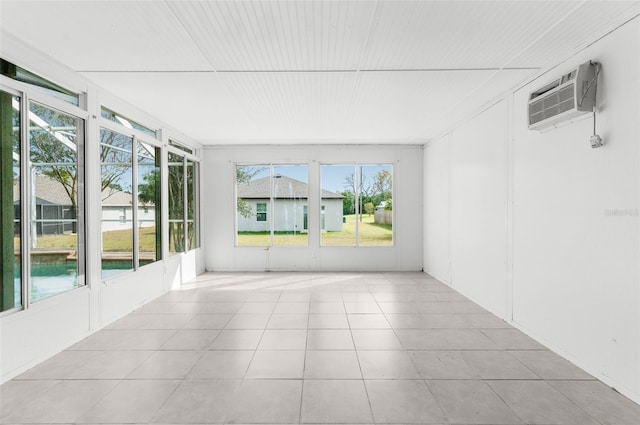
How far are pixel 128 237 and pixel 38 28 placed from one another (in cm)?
272

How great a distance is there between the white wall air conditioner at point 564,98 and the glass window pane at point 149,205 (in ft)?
16.6

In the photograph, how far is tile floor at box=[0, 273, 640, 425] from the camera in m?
2.39

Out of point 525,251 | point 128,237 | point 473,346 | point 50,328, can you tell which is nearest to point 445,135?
point 525,251

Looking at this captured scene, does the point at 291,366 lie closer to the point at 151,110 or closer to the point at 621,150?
the point at 621,150

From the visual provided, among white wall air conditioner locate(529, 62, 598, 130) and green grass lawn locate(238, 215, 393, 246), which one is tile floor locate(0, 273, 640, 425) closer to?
white wall air conditioner locate(529, 62, 598, 130)

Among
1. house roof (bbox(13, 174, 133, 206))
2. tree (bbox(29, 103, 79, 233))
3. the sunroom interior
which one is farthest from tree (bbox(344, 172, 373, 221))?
tree (bbox(29, 103, 79, 233))

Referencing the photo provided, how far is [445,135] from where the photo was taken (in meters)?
6.32

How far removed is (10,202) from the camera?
2.96 metres

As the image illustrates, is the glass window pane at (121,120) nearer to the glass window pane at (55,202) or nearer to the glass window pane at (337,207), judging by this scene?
the glass window pane at (55,202)

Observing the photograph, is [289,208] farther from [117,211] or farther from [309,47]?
[309,47]

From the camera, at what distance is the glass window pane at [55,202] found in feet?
10.5

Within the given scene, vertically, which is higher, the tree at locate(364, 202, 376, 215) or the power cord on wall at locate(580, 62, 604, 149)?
the power cord on wall at locate(580, 62, 604, 149)

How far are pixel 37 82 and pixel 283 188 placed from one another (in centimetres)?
502

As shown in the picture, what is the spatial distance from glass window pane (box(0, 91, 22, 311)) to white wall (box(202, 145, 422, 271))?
469 centimetres
